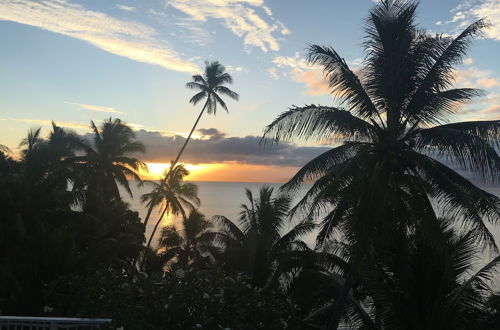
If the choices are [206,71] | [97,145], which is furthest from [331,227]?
[206,71]

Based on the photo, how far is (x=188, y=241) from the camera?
30391 mm

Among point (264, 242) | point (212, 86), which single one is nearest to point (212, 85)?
point (212, 86)

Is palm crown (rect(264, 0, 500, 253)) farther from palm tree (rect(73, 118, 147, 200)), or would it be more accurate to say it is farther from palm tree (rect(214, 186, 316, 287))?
palm tree (rect(73, 118, 147, 200))

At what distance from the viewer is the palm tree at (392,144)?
371 inches

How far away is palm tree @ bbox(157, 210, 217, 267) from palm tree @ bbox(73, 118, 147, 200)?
5.80 metres

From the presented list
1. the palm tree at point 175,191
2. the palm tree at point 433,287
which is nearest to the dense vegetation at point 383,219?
the palm tree at point 433,287

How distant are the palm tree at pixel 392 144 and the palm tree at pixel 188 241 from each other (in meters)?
19.0

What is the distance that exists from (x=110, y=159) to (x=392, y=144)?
2732cm

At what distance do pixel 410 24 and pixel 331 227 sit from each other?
5.84m

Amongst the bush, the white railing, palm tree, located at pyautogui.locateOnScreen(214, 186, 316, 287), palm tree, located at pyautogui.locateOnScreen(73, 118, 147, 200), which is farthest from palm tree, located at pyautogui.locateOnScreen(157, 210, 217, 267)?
the white railing

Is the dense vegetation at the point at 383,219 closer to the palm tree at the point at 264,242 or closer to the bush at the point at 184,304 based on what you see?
the bush at the point at 184,304

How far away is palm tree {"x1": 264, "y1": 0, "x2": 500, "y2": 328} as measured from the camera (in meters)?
9.41

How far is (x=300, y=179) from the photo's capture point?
10.8 m

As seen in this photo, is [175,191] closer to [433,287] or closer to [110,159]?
[110,159]
